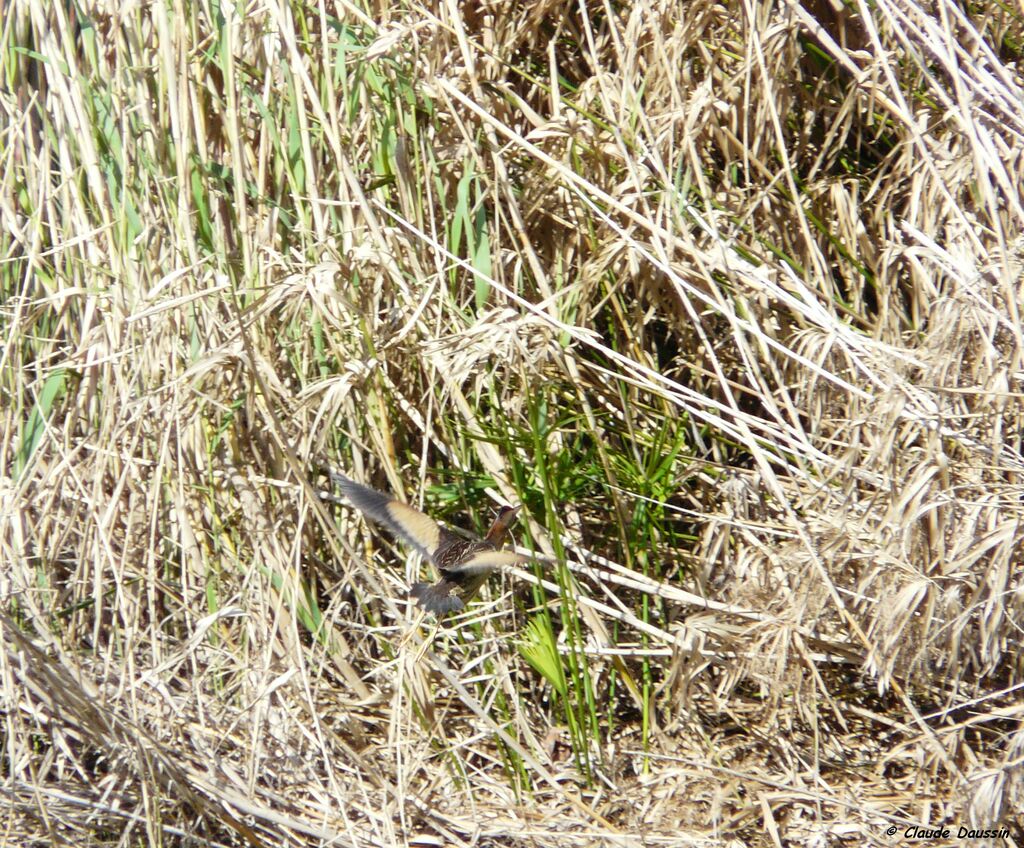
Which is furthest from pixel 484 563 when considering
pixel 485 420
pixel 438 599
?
pixel 485 420

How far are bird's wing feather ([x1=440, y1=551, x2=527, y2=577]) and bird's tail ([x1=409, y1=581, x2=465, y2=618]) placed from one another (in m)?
0.04

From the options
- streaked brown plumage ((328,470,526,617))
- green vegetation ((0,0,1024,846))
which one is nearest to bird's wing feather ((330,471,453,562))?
streaked brown plumage ((328,470,526,617))

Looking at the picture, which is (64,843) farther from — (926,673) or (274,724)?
(926,673)

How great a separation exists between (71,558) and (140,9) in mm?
1220

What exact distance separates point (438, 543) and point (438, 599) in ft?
0.38

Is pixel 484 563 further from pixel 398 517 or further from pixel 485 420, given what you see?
pixel 485 420

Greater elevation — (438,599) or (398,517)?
(398,517)

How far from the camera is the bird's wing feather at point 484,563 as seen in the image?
2174 mm

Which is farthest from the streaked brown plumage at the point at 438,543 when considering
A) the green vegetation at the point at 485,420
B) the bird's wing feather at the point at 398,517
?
the green vegetation at the point at 485,420

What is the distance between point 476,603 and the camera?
2.44m

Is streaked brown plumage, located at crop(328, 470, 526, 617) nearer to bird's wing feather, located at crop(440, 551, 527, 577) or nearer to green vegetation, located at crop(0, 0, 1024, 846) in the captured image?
bird's wing feather, located at crop(440, 551, 527, 577)

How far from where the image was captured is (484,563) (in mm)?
2209

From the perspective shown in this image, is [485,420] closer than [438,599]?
No

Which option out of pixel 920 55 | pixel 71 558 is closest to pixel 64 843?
pixel 71 558
